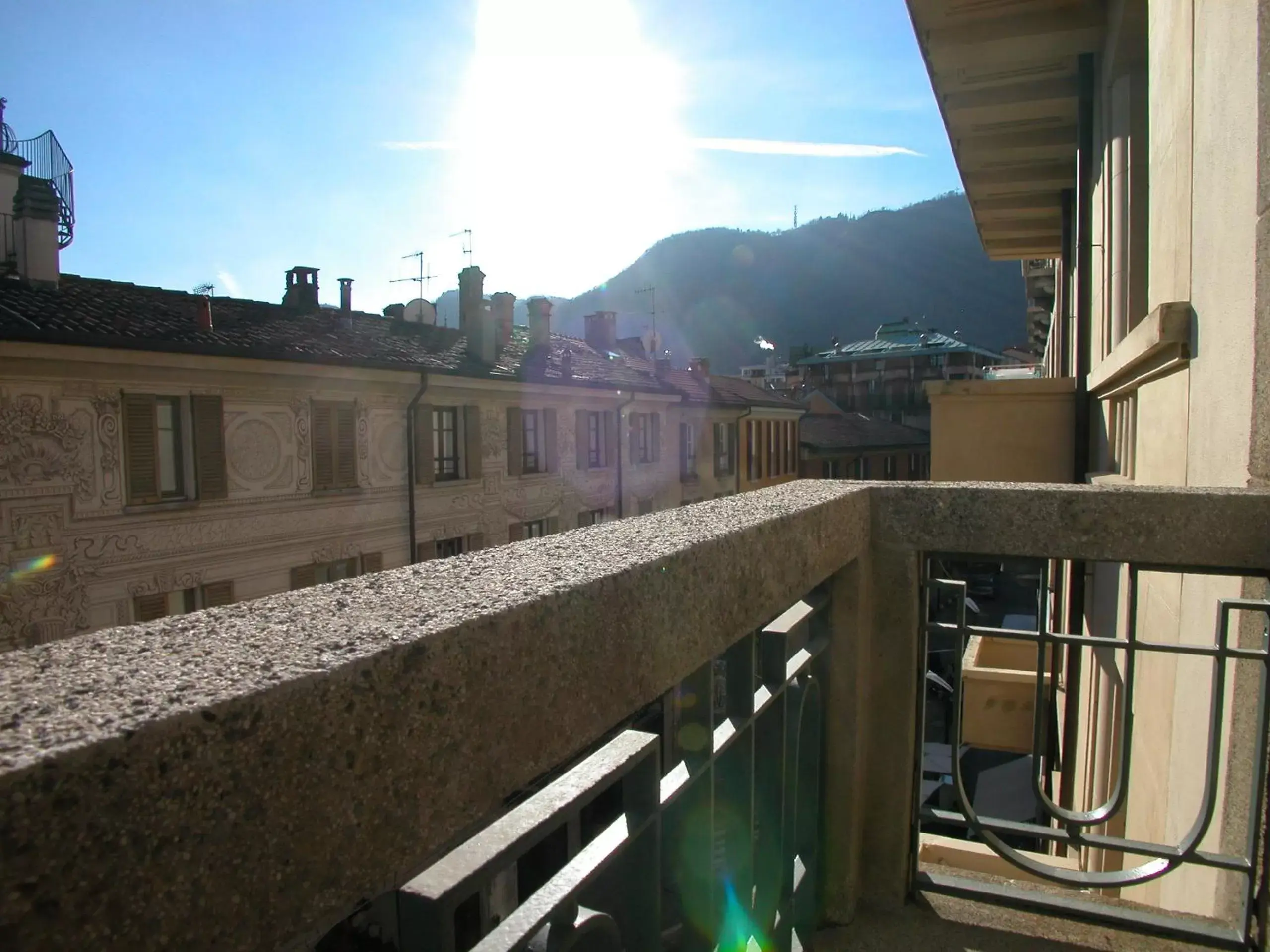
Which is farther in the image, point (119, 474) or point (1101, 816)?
point (119, 474)

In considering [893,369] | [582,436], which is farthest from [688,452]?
[893,369]

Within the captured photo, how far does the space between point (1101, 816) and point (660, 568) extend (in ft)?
5.97

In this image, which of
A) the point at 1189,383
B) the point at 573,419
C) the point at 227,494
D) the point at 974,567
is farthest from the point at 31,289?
the point at 974,567

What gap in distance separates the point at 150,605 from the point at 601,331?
2049cm

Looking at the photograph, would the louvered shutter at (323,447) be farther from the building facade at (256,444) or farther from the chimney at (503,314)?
the chimney at (503,314)

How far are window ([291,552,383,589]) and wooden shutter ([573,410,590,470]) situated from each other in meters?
7.02

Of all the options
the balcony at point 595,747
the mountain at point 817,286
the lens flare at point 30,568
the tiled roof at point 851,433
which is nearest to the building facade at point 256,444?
the lens flare at point 30,568

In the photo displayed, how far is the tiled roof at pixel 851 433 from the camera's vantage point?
1503 inches

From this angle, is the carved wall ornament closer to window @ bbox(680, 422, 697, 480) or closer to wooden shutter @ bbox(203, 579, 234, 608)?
wooden shutter @ bbox(203, 579, 234, 608)

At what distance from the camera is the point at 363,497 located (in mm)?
16734

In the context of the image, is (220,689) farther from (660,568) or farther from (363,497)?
(363,497)

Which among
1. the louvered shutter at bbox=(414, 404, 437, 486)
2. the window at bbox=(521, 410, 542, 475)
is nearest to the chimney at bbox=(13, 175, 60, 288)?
the louvered shutter at bbox=(414, 404, 437, 486)

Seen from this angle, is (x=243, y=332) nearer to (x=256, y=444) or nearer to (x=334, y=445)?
(x=256, y=444)

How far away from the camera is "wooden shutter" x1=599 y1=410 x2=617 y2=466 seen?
79.3 feet
